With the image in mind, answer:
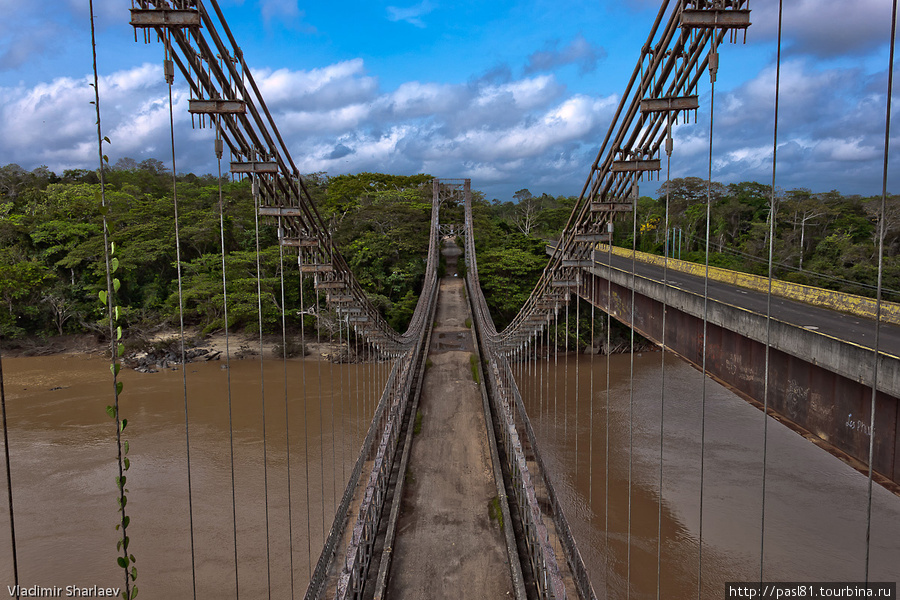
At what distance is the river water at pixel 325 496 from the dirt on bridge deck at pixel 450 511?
1.45 meters

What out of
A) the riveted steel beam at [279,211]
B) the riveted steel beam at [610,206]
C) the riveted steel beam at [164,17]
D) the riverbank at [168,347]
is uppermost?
the riveted steel beam at [164,17]

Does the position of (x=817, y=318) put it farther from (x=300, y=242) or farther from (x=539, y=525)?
(x=300, y=242)

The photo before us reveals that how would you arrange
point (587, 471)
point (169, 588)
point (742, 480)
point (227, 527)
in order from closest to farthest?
point (169, 588) → point (227, 527) → point (742, 480) → point (587, 471)

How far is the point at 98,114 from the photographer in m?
2.02

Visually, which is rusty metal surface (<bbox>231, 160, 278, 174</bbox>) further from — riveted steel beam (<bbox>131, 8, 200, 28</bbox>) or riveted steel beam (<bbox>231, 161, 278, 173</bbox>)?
riveted steel beam (<bbox>131, 8, 200, 28</bbox>)

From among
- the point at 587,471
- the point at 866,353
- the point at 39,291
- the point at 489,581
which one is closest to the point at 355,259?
the point at 39,291

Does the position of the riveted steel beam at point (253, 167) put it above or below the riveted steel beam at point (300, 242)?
above

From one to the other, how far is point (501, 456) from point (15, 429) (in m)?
13.2

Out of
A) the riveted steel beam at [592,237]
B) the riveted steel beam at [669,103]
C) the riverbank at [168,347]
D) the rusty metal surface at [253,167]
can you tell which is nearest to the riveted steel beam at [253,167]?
the rusty metal surface at [253,167]

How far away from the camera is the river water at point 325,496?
814 cm

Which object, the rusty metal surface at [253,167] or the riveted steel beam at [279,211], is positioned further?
the riveted steel beam at [279,211]

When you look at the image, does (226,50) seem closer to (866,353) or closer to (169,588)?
(866,353)

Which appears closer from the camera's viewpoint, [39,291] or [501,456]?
[501,456]

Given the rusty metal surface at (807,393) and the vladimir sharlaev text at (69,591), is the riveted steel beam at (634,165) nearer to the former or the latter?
the rusty metal surface at (807,393)
